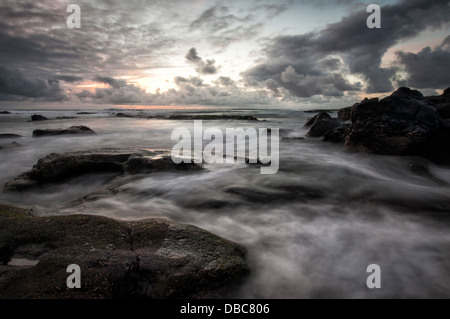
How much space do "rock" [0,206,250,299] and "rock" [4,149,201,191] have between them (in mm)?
2585

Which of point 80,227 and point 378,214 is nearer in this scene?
point 80,227

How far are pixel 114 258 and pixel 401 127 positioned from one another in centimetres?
766

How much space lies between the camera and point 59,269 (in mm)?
1925

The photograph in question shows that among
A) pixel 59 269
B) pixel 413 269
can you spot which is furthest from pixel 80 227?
pixel 413 269

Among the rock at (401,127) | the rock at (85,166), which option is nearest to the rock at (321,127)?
the rock at (401,127)

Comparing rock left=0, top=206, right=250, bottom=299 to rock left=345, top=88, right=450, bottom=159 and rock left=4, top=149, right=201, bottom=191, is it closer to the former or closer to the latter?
rock left=4, top=149, right=201, bottom=191

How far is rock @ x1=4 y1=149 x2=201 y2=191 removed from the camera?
500 cm

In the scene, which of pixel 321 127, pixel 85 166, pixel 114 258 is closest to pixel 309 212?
pixel 114 258

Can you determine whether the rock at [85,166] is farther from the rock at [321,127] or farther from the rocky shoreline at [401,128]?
the rock at [321,127]

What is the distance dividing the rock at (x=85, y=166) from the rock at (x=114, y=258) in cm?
258

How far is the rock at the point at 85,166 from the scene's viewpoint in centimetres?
500

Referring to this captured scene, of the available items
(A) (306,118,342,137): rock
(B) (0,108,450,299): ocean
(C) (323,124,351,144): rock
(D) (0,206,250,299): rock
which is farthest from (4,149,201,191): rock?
(A) (306,118,342,137): rock
